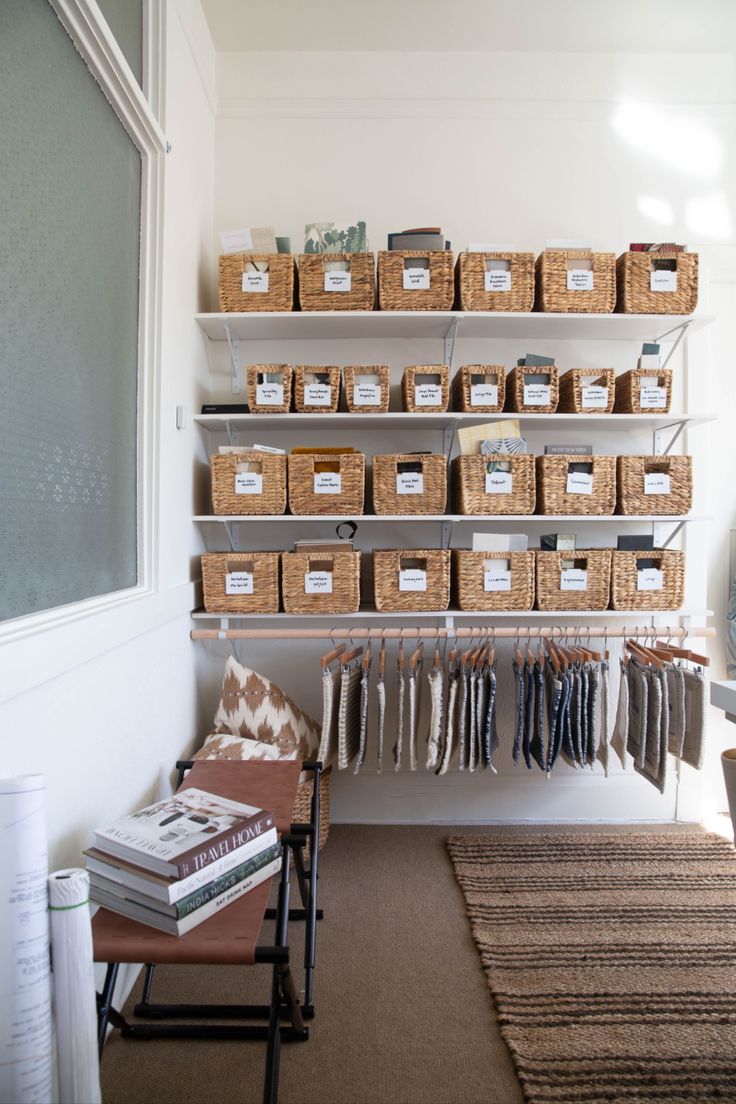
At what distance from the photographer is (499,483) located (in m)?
2.54

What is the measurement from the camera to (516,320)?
102 inches

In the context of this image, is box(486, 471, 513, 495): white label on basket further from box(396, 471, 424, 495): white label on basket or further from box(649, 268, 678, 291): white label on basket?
box(649, 268, 678, 291): white label on basket

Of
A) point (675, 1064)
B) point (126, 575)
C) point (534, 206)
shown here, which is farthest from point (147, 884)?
point (534, 206)

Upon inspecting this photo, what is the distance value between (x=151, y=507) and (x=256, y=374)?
0.76m

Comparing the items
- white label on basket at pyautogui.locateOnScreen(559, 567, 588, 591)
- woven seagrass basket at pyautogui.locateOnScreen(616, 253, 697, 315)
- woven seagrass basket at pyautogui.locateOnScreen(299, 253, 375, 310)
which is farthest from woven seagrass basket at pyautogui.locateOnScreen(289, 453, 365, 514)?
woven seagrass basket at pyautogui.locateOnScreen(616, 253, 697, 315)

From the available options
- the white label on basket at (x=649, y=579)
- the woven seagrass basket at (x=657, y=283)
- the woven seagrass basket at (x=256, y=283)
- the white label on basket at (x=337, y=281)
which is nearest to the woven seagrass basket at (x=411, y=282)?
the white label on basket at (x=337, y=281)

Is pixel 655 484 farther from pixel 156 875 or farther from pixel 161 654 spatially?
pixel 156 875

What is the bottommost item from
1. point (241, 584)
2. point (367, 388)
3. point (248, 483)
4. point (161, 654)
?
point (161, 654)

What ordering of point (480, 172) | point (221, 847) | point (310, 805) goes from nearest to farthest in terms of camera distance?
point (221, 847)
point (310, 805)
point (480, 172)

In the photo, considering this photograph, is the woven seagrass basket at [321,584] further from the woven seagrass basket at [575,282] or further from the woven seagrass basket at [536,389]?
the woven seagrass basket at [575,282]

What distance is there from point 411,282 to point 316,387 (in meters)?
0.54

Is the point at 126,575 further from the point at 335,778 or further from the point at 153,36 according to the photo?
the point at 153,36

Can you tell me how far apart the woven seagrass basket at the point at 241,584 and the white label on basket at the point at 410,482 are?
55 centimetres

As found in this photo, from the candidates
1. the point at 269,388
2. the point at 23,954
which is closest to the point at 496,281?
the point at 269,388
